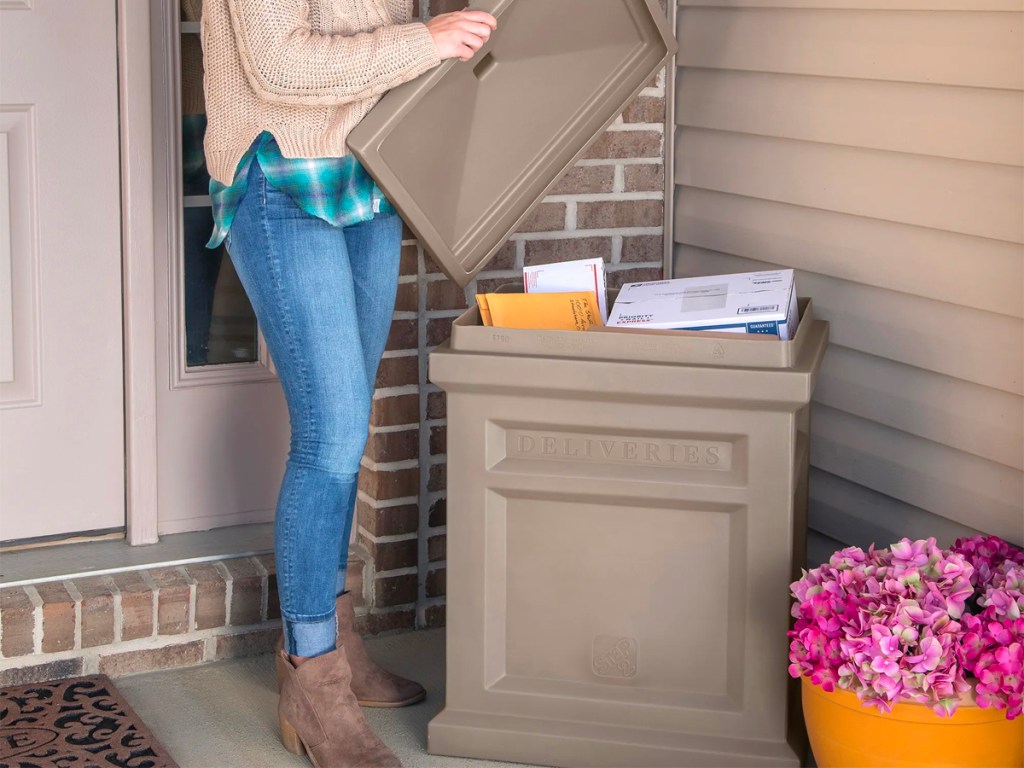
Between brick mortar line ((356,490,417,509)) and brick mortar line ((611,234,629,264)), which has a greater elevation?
brick mortar line ((611,234,629,264))

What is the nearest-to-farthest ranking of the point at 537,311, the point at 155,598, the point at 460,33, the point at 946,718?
the point at 946,718
the point at 460,33
the point at 537,311
the point at 155,598

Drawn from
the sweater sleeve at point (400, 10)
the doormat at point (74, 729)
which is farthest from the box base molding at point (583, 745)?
the sweater sleeve at point (400, 10)

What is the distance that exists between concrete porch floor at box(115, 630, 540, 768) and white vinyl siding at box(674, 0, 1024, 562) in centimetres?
84

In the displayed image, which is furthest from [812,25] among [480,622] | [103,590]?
[103,590]

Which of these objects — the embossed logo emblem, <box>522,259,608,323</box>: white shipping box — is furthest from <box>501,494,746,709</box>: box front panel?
<box>522,259,608,323</box>: white shipping box

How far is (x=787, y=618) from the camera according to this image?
2.15m

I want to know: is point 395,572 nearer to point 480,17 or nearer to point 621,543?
point 621,543

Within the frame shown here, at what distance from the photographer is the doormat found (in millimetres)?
2215

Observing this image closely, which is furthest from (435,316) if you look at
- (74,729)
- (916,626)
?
(916,626)

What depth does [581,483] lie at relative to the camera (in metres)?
2.18

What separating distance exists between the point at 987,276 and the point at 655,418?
0.59 m

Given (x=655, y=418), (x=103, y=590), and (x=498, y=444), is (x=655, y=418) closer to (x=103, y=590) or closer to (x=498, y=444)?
(x=498, y=444)

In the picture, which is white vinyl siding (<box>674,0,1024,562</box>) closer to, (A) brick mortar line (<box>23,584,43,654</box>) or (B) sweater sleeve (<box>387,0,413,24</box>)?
(B) sweater sleeve (<box>387,0,413,24</box>)

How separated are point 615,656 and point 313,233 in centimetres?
85
